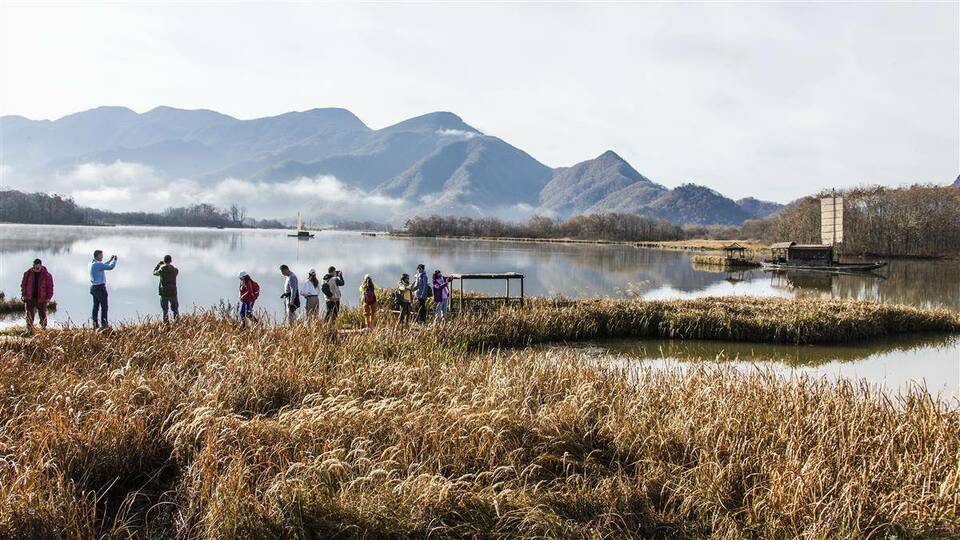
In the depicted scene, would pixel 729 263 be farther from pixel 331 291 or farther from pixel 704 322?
pixel 331 291

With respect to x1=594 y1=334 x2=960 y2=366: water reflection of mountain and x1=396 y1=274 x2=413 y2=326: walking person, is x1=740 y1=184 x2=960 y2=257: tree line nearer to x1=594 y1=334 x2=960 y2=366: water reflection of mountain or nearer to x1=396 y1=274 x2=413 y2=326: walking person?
x1=594 y1=334 x2=960 y2=366: water reflection of mountain

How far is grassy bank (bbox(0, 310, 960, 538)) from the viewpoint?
18.4 feet

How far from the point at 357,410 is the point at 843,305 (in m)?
22.6

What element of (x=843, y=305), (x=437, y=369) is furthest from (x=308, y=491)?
(x=843, y=305)

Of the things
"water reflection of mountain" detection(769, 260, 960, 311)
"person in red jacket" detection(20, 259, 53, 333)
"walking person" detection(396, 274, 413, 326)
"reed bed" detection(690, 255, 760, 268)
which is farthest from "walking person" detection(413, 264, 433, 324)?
"reed bed" detection(690, 255, 760, 268)

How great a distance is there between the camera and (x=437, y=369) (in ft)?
32.1

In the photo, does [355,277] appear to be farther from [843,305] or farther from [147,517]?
[147,517]

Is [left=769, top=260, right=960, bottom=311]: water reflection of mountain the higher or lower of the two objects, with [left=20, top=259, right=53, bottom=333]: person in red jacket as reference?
lower

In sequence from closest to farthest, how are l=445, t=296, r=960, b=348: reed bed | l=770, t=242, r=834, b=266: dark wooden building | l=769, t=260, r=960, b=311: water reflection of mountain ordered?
l=445, t=296, r=960, b=348: reed bed, l=769, t=260, r=960, b=311: water reflection of mountain, l=770, t=242, r=834, b=266: dark wooden building

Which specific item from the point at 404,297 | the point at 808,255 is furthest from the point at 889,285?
the point at 404,297

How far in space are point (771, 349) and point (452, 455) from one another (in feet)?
51.5

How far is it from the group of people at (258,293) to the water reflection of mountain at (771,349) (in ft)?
18.8

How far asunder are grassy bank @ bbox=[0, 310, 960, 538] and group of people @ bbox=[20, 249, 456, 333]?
5671 millimetres

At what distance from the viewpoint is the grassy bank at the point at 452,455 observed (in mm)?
5605
